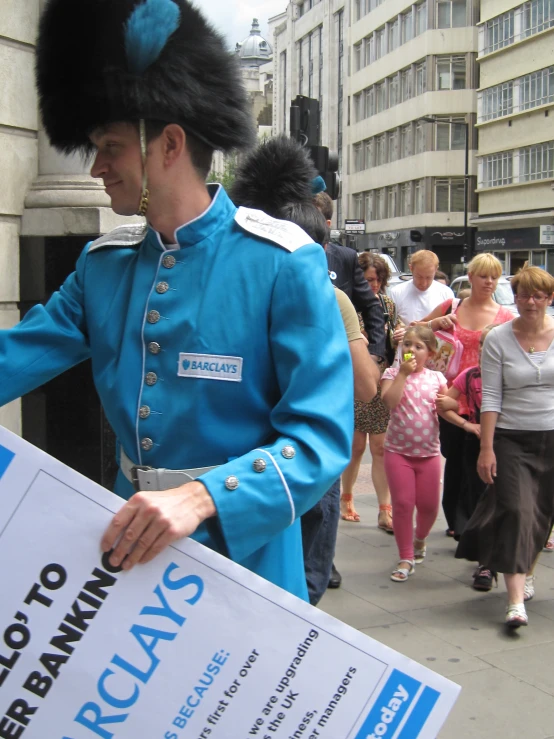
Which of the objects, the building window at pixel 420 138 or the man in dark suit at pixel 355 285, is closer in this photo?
the man in dark suit at pixel 355 285

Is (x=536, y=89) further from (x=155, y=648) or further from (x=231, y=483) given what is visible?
(x=155, y=648)

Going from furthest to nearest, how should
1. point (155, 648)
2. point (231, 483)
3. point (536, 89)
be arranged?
point (536, 89) → point (231, 483) → point (155, 648)

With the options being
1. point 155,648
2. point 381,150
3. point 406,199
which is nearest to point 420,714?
point 155,648

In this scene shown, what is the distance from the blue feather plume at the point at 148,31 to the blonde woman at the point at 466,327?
16.8 ft

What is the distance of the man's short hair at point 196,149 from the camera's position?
2014 mm

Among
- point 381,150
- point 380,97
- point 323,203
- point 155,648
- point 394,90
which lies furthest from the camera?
point 381,150

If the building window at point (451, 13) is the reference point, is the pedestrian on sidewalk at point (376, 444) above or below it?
below

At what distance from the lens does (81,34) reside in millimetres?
2092

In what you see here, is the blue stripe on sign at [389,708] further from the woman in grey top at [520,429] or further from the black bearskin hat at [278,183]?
the woman in grey top at [520,429]

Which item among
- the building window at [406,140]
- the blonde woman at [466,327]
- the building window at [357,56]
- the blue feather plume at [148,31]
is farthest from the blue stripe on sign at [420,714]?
the building window at [357,56]

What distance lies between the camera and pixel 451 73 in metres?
57.4

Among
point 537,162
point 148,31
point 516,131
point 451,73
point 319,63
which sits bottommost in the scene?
point 148,31

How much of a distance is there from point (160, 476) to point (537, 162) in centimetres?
4807

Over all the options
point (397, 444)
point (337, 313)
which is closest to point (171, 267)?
point (337, 313)
